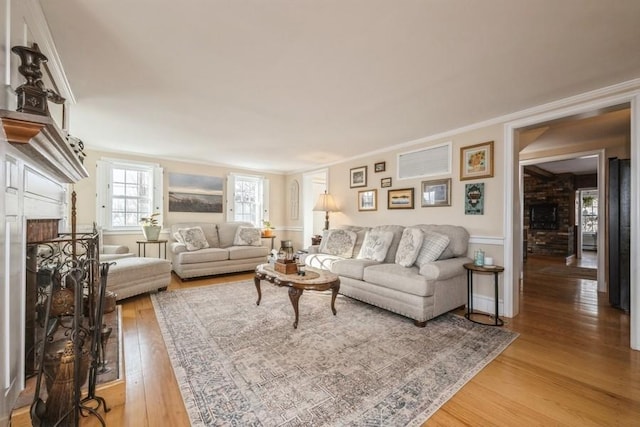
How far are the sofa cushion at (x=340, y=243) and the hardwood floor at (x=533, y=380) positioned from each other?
1662 mm

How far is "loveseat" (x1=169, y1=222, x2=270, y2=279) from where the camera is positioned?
14.8ft

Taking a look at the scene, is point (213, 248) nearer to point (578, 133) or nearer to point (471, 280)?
point (471, 280)

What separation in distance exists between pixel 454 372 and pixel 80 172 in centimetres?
333

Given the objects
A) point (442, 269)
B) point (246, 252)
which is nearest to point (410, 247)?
point (442, 269)

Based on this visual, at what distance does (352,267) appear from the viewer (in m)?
3.39

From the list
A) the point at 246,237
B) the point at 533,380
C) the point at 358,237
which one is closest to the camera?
the point at 533,380

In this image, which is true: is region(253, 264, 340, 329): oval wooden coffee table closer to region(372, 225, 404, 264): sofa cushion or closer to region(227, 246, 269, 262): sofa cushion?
region(372, 225, 404, 264): sofa cushion

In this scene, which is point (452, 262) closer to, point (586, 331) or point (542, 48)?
point (586, 331)

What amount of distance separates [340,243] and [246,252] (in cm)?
195

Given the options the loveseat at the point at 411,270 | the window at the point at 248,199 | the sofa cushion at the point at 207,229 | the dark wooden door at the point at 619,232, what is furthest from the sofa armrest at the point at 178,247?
the dark wooden door at the point at 619,232

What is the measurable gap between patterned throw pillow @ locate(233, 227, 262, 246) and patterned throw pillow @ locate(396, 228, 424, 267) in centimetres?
314

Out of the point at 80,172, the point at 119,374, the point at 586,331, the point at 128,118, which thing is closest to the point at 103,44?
the point at 80,172

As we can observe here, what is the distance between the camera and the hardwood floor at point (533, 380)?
1465 mm

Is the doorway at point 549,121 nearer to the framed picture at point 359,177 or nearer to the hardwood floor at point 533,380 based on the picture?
the hardwood floor at point 533,380
